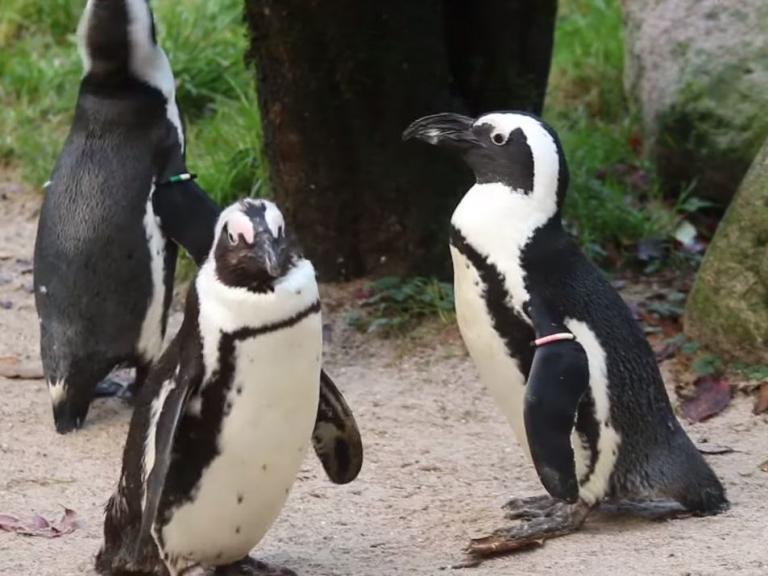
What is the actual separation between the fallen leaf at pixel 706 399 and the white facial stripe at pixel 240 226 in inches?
83.7

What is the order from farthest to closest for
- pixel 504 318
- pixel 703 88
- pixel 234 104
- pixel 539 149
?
pixel 234 104 < pixel 703 88 < pixel 539 149 < pixel 504 318

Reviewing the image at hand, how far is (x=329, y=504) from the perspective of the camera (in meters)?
4.46

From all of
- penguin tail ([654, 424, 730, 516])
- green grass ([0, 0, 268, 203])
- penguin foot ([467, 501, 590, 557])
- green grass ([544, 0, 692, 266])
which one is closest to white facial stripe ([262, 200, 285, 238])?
penguin foot ([467, 501, 590, 557])

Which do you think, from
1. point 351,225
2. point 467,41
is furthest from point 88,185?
point 467,41

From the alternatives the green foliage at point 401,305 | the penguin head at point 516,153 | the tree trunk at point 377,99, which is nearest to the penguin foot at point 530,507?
the penguin head at point 516,153

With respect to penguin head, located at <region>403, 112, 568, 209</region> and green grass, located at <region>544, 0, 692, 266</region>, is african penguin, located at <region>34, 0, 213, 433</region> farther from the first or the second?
green grass, located at <region>544, 0, 692, 266</region>

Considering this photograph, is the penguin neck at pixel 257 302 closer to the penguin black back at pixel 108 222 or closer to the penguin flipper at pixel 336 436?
the penguin flipper at pixel 336 436

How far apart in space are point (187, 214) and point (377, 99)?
1052 millimetres

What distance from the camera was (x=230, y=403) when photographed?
11.2 ft

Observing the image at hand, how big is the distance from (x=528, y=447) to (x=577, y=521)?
0.25 metres

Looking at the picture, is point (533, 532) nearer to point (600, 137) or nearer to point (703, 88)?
point (703, 88)

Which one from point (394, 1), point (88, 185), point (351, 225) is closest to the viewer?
point (88, 185)

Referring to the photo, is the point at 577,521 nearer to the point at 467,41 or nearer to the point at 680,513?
the point at 680,513

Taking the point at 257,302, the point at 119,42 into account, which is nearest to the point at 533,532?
the point at 257,302
